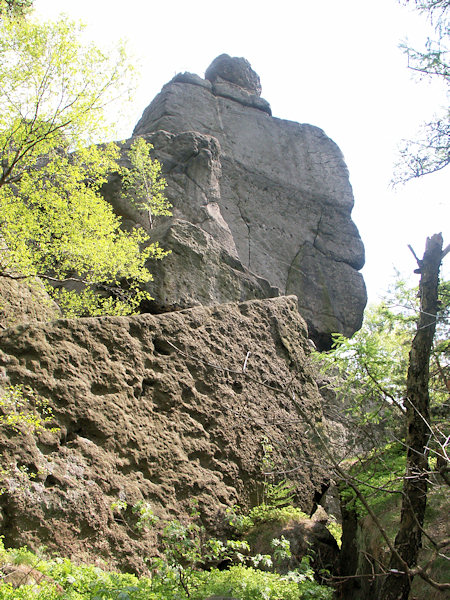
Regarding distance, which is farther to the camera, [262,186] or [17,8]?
[262,186]

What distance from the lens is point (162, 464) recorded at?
6777 millimetres

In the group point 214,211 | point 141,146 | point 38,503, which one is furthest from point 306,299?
point 38,503

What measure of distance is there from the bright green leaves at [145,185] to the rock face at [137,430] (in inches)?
346

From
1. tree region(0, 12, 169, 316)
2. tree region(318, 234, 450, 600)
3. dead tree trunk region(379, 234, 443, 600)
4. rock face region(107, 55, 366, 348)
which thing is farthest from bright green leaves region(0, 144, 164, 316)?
rock face region(107, 55, 366, 348)

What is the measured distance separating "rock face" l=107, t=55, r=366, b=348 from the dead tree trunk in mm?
13018

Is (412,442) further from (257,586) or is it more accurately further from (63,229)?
(63,229)

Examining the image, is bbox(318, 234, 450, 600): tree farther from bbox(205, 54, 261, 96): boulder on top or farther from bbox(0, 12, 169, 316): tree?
bbox(205, 54, 261, 96): boulder on top

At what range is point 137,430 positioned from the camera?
6.71 meters

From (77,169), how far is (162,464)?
18.0 ft

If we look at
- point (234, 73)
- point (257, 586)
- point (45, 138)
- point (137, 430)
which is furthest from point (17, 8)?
point (234, 73)

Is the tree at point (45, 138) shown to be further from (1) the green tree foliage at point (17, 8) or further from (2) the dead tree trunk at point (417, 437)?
(2) the dead tree trunk at point (417, 437)

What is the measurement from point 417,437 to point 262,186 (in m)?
20.7

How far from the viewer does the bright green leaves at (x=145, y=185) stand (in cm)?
1720

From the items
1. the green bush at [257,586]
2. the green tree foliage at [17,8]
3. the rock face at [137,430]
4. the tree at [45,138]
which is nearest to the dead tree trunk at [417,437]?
the green bush at [257,586]
